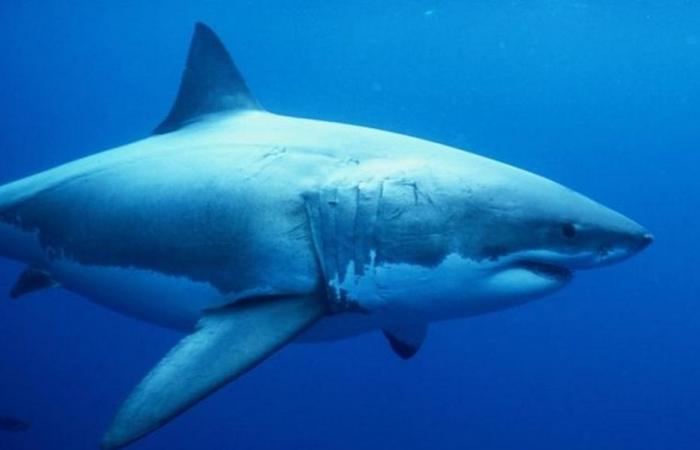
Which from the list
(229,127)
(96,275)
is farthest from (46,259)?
(229,127)

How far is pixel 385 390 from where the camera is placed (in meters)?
16.2

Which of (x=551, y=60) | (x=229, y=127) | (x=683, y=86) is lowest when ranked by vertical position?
(x=229, y=127)

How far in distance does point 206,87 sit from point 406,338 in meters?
2.53

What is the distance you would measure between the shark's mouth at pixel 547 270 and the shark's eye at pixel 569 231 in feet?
0.62

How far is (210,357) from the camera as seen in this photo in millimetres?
3061

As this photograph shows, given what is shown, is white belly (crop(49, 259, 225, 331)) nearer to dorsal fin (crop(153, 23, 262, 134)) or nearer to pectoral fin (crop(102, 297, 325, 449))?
pectoral fin (crop(102, 297, 325, 449))

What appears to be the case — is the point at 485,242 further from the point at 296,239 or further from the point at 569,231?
the point at 296,239

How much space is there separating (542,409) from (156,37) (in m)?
37.1

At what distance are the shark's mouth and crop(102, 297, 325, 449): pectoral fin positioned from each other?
1.09m

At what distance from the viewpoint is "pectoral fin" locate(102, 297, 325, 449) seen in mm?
2742

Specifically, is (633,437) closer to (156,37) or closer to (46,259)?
(46,259)

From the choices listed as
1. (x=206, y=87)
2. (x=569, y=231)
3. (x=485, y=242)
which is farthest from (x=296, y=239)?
(x=206, y=87)

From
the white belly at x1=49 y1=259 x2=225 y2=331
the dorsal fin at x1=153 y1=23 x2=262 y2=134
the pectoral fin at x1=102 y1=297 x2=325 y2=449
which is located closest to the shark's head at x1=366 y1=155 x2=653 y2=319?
the pectoral fin at x1=102 y1=297 x2=325 y2=449

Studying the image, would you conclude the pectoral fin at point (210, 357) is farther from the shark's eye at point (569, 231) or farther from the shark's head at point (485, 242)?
the shark's eye at point (569, 231)
